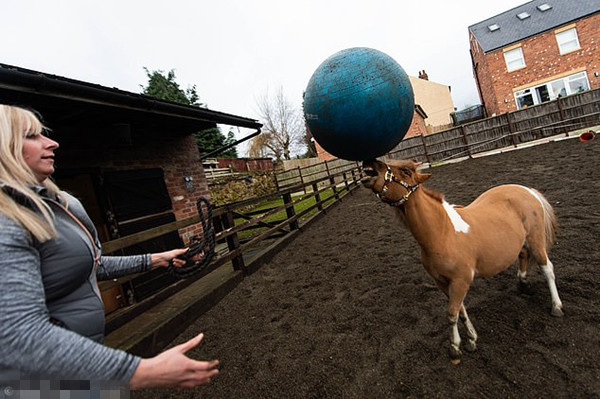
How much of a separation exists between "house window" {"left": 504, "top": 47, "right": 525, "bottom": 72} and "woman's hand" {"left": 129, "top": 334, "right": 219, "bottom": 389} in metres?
26.3

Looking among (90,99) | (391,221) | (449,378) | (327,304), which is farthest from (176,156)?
(449,378)

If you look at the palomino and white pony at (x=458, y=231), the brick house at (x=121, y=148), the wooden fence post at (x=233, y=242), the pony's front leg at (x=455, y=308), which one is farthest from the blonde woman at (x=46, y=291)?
the wooden fence post at (x=233, y=242)

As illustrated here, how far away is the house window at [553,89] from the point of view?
61.5 feet

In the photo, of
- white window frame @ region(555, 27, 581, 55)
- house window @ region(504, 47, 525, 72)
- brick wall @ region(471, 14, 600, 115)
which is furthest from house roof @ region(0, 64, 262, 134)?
white window frame @ region(555, 27, 581, 55)

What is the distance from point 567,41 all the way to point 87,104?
26.6 meters

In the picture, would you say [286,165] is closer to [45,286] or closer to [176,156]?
[176,156]

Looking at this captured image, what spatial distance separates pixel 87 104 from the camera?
3.60 meters

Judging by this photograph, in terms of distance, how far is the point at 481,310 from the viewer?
2732mm

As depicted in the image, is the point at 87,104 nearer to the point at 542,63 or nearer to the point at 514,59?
the point at 514,59

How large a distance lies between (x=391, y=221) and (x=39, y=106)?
240 inches

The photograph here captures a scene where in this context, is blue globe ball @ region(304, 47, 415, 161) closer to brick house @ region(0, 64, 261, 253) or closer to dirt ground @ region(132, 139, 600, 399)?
dirt ground @ region(132, 139, 600, 399)

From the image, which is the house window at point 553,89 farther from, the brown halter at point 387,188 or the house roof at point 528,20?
the brown halter at point 387,188

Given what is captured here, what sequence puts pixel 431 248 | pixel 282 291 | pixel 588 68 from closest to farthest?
pixel 431 248 < pixel 282 291 < pixel 588 68

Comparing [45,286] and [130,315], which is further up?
[45,286]
